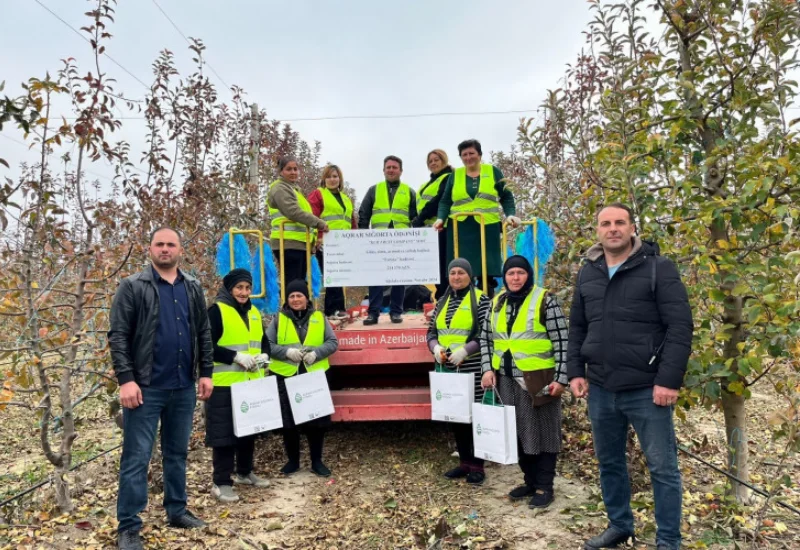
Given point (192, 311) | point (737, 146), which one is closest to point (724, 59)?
point (737, 146)

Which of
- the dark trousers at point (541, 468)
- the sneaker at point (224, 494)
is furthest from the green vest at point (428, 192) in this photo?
the sneaker at point (224, 494)

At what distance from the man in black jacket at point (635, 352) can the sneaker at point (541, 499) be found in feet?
2.43

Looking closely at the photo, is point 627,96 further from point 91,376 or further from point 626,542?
point 91,376

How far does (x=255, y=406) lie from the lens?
14.8ft

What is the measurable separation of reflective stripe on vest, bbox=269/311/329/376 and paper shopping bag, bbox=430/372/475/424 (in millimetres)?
1077

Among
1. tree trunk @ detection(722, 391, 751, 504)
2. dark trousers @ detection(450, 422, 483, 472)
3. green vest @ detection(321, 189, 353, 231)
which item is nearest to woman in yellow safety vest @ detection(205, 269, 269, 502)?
green vest @ detection(321, 189, 353, 231)

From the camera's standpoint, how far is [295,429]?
514cm

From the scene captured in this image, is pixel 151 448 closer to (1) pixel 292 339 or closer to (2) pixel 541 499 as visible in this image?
(1) pixel 292 339

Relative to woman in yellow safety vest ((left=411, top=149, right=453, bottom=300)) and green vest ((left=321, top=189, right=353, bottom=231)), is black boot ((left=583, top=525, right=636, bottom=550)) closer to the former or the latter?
woman in yellow safety vest ((left=411, top=149, right=453, bottom=300))

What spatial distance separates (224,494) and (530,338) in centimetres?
271

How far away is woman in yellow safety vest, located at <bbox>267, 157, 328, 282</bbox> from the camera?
5.56 m

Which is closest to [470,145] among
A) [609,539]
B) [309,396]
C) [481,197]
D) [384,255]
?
[481,197]

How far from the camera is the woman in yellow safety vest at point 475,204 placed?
575 centimetres

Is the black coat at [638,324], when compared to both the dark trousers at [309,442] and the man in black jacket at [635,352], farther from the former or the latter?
the dark trousers at [309,442]
